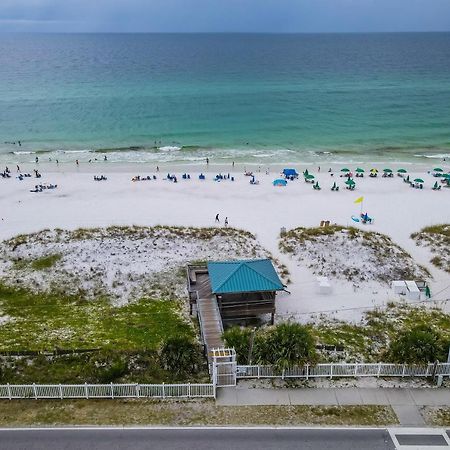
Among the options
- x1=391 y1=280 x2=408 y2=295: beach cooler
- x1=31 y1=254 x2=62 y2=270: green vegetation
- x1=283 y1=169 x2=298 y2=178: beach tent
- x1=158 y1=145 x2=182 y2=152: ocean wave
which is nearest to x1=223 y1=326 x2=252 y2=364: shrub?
x1=391 y1=280 x2=408 y2=295: beach cooler

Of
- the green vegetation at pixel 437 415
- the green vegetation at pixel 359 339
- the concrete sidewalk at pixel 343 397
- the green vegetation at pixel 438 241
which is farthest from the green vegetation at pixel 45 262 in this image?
the green vegetation at pixel 438 241

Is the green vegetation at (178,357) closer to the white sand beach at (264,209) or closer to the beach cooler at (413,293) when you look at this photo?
the white sand beach at (264,209)

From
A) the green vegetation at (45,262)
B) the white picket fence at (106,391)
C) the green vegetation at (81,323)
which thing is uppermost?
the green vegetation at (45,262)

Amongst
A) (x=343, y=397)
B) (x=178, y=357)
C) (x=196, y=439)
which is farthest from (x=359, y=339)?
(x=196, y=439)

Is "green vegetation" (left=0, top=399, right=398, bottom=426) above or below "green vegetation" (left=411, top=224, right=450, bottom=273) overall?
below

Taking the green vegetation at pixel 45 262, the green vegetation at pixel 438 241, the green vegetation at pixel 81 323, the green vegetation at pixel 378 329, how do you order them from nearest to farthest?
the green vegetation at pixel 378 329
the green vegetation at pixel 81 323
the green vegetation at pixel 45 262
the green vegetation at pixel 438 241

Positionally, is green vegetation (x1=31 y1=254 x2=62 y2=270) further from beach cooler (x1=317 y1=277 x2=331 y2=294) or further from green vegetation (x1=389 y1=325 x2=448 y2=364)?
green vegetation (x1=389 y1=325 x2=448 y2=364)
